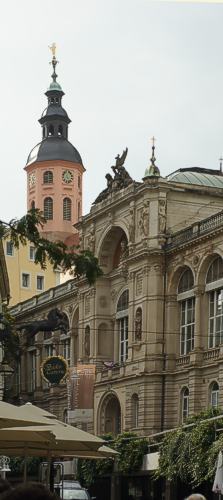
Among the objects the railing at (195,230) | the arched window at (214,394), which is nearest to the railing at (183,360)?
the arched window at (214,394)

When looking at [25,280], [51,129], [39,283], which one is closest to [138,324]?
[25,280]

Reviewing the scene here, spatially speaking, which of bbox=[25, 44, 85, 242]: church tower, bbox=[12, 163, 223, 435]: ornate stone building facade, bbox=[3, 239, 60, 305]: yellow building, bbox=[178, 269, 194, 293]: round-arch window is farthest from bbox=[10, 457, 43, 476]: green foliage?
bbox=[25, 44, 85, 242]: church tower

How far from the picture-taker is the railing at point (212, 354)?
5375cm

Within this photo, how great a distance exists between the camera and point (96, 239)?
66875 mm

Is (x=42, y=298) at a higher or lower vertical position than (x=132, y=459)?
higher

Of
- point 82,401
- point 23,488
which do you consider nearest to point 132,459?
point 82,401

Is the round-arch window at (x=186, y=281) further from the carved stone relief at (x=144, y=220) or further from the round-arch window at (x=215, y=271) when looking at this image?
the carved stone relief at (x=144, y=220)

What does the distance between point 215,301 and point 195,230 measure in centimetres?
401

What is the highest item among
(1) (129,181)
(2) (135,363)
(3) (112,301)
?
(1) (129,181)

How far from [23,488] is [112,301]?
201ft

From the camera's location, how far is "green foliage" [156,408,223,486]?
35.7m

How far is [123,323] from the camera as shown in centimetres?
6425

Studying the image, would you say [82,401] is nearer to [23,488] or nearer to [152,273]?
[152,273]

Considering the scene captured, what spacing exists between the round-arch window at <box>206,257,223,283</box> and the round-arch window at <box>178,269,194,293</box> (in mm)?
1910
